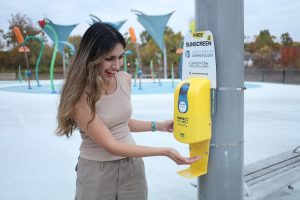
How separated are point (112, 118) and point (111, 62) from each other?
26cm

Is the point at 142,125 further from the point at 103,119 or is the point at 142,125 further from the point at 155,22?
the point at 155,22

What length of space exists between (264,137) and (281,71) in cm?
1490

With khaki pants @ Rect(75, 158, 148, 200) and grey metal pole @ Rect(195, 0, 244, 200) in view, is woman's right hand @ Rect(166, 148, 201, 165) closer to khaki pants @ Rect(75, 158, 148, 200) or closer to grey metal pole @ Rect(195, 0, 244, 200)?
grey metal pole @ Rect(195, 0, 244, 200)

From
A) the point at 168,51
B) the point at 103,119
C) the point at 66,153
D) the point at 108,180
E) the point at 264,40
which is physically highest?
the point at 264,40

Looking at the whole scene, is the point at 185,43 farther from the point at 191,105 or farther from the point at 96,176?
the point at 96,176

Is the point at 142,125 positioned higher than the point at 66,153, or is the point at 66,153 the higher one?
the point at 142,125

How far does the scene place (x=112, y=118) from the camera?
1.52 metres

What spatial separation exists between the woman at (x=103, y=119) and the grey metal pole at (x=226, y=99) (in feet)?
0.45

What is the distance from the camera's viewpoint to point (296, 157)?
9.75 ft

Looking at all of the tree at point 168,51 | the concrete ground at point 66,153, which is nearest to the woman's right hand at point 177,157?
the concrete ground at point 66,153

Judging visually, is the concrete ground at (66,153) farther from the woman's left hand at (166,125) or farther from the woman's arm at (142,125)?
the woman's left hand at (166,125)

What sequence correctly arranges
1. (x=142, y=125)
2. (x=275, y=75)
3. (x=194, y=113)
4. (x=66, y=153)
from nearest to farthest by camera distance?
(x=194, y=113) < (x=142, y=125) < (x=66, y=153) < (x=275, y=75)

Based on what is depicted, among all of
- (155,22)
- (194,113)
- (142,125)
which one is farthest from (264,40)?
(194,113)

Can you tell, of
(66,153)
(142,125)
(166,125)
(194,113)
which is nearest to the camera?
(194,113)
